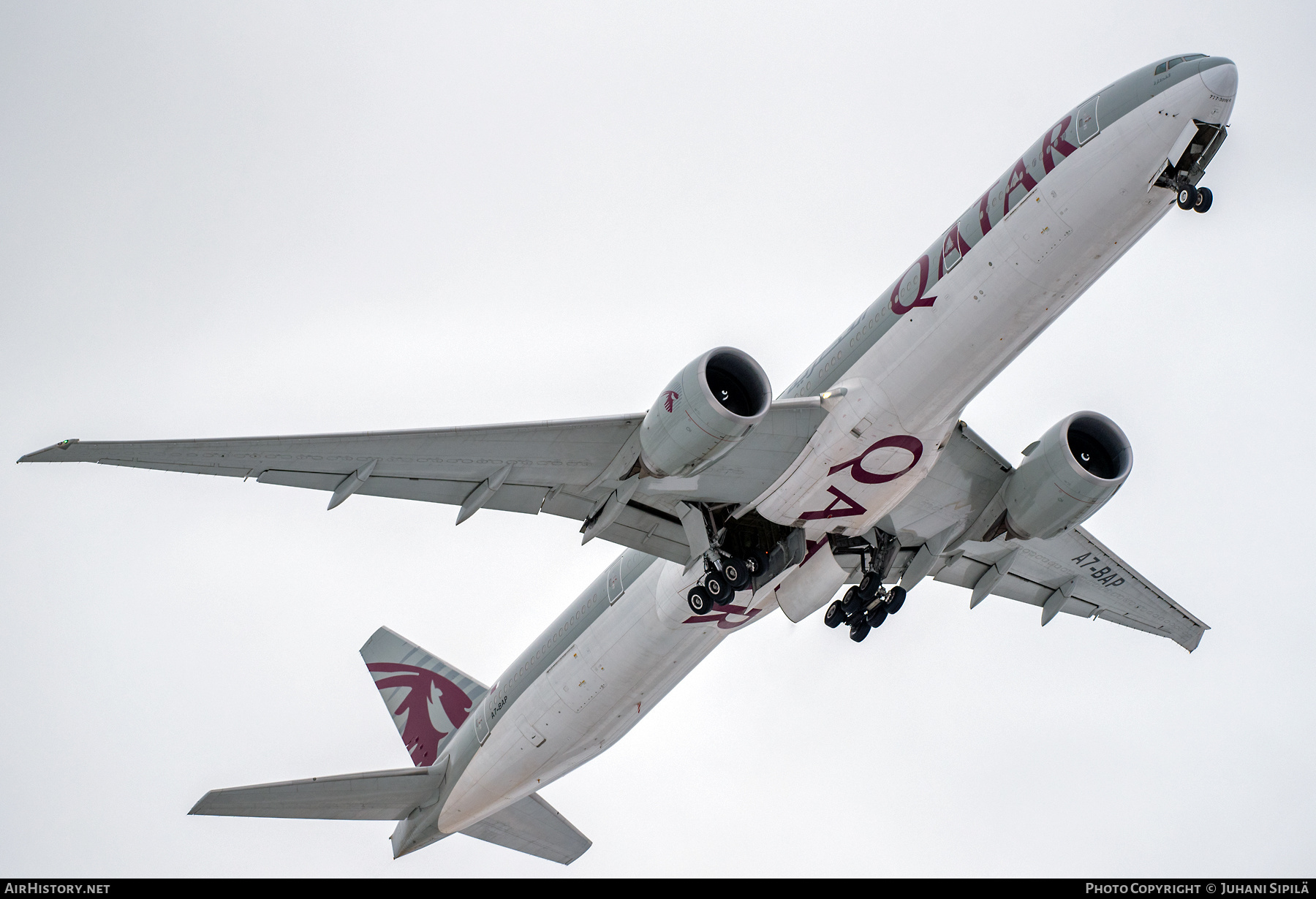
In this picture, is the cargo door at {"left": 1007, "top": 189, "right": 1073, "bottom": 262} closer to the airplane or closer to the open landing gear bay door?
the airplane

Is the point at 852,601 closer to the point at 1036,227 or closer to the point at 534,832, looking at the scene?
the point at 1036,227

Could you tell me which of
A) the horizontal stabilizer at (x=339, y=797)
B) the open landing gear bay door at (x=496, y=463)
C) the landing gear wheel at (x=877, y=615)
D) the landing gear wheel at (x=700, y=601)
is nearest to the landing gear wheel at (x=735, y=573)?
the landing gear wheel at (x=700, y=601)

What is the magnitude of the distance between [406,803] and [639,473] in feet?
34.1

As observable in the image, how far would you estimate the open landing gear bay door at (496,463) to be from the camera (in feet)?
52.6

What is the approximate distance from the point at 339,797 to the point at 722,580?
30.2 ft

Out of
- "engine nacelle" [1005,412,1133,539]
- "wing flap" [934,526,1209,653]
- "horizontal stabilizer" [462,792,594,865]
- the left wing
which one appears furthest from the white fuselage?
"wing flap" [934,526,1209,653]

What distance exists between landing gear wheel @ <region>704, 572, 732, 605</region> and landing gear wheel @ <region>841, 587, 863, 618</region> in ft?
10.9

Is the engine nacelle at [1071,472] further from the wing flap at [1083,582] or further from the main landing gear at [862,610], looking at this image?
the main landing gear at [862,610]

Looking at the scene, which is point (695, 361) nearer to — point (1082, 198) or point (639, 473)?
point (639, 473)

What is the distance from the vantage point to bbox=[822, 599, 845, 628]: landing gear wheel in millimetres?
21531

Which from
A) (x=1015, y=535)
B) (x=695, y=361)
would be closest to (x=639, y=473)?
(x=695, y=361)

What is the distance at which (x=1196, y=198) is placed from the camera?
48.2 ft

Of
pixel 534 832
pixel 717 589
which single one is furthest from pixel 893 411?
pixel 534 832

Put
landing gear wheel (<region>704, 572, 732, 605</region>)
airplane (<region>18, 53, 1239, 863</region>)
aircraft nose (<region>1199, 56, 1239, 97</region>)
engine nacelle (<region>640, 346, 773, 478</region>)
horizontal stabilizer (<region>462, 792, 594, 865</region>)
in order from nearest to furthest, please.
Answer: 1. aircraft nose (<region>1199, 56, 1239, 97</region>)
2. airplane (<region>18, 53, 1239, 863</region>)
3. engine nacelle (<region>640, 346, 773, 478</region>)
4. landing gear wheel (<region>704, 572, 732, 605</region>)
5. horizontal stabilizer (<region>462, 792, 594, 865</region>)
